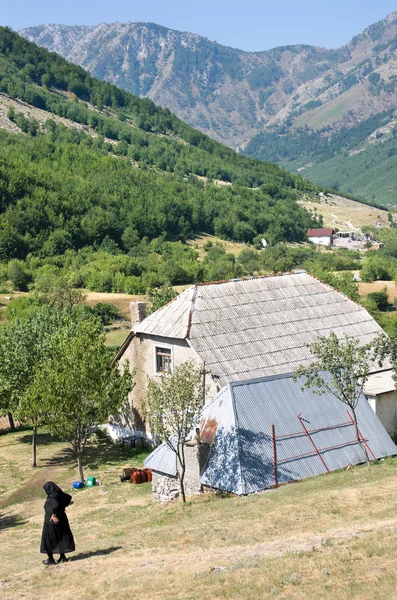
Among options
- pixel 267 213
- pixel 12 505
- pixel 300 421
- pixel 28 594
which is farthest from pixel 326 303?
pixel 267 213

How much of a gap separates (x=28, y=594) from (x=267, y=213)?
6410 inches

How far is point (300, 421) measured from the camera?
85.9 ft

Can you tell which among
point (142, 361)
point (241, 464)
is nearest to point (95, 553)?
point (241, 464)

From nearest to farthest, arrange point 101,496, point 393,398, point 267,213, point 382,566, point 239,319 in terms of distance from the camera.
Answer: point 382,566
point 101,496
point 393,398
point 239,319
point 267,213

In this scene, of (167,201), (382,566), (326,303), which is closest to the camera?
(382,566)

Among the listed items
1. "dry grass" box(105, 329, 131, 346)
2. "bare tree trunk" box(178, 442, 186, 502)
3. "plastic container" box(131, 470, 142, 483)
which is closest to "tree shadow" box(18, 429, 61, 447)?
"plastic container" box(131, 470, 142, 483)

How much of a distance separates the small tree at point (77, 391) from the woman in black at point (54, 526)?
1153cm

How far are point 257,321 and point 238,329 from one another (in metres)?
1.35

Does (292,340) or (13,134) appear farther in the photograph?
(13,134)

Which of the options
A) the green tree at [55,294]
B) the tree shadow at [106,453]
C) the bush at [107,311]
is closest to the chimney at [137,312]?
the tree shadow at [106,453]

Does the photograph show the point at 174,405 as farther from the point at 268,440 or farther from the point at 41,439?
the point at 41,439

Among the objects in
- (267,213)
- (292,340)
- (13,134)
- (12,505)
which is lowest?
(12,505)

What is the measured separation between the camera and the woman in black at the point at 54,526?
1576 cm

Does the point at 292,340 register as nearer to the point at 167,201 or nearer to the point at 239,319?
the point at 239,319
